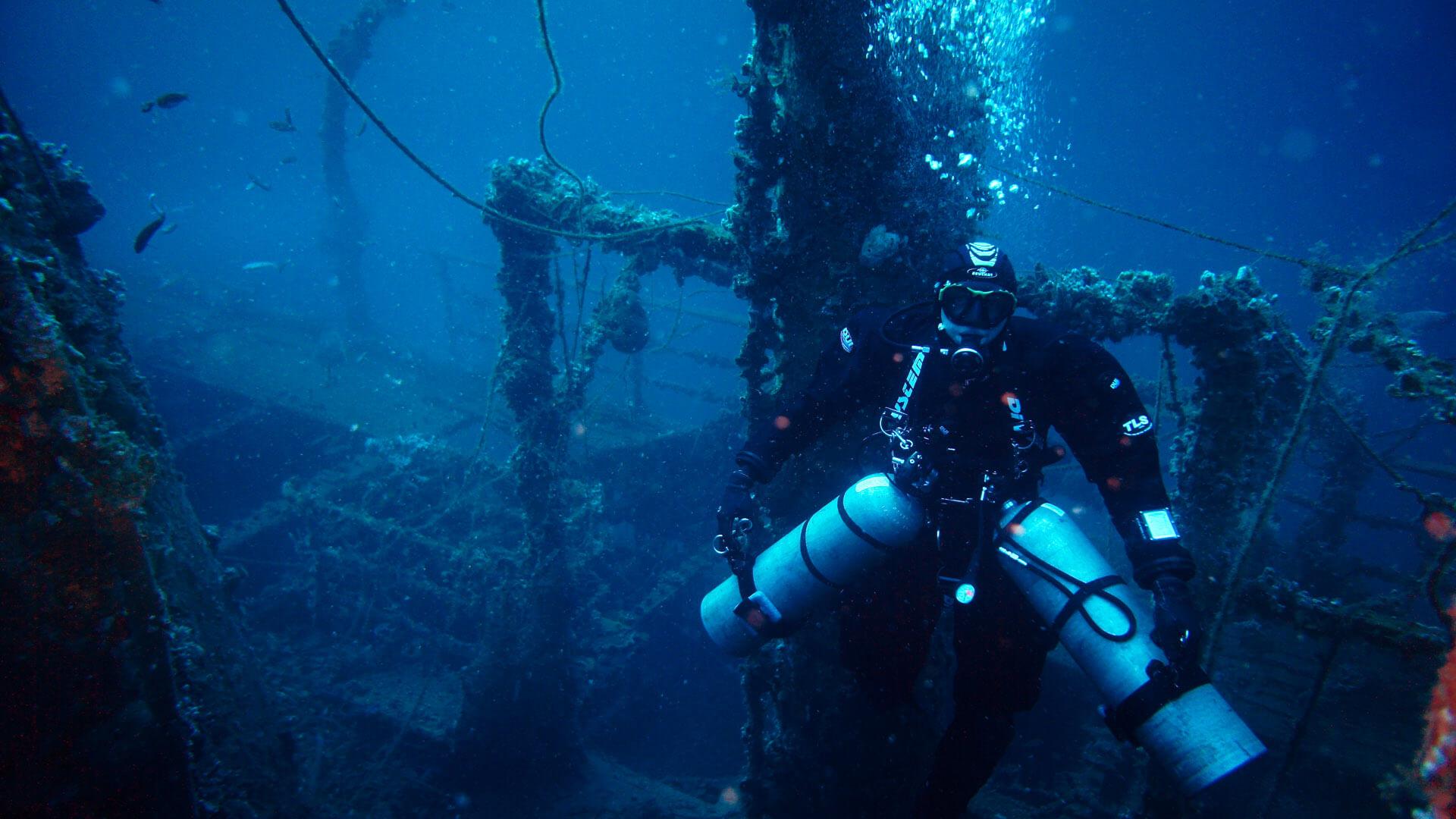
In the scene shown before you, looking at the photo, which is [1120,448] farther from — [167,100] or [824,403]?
[167,100]

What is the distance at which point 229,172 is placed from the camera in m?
163

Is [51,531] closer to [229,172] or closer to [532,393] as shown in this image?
[532,393]

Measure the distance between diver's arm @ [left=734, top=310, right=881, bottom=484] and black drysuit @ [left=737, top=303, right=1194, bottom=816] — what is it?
26cm

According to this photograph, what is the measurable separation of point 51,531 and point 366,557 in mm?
7335

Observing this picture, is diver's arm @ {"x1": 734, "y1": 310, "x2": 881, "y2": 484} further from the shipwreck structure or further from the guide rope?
the guide rope

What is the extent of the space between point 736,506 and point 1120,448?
2050 mm

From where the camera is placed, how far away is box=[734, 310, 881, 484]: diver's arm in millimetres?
3473

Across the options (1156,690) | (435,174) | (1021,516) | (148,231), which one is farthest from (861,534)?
(148,231)

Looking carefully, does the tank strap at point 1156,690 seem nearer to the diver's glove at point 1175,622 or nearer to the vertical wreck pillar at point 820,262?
the diver's glove at point 1175,622

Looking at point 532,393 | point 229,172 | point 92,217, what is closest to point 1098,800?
point 532,393

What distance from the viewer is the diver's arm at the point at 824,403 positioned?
3.47 m

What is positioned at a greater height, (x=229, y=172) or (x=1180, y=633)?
(x=229, y=172)

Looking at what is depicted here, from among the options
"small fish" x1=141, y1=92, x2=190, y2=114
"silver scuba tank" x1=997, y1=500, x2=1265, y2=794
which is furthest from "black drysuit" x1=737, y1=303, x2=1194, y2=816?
"small fish" x1=141, y1=92, x2=190, y2=114

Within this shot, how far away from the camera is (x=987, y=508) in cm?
291
